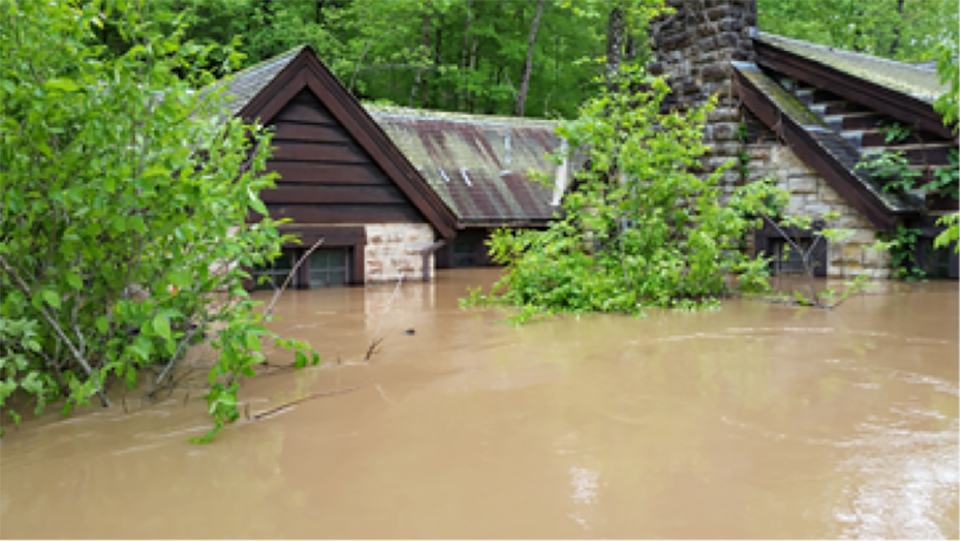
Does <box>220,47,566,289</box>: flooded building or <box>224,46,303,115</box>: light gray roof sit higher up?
<box>224,46,303,115</box>: light gray roof

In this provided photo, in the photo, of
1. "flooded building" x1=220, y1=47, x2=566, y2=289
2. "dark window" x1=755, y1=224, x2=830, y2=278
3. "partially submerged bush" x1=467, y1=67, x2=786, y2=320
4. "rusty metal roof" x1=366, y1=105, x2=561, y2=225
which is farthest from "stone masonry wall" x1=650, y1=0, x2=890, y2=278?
"flooded building" x1=220, y1=47, x2=566, y2=289

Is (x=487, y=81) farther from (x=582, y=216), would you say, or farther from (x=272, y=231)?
(x=272, y=231)

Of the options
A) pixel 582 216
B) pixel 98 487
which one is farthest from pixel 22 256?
pixel 582 216

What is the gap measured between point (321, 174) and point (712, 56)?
698cm

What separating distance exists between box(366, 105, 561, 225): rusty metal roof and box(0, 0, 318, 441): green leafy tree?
11.0m

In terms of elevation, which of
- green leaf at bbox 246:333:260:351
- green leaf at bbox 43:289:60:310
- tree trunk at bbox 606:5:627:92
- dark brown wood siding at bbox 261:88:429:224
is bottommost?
green leaf at bbox 246:333:260:351

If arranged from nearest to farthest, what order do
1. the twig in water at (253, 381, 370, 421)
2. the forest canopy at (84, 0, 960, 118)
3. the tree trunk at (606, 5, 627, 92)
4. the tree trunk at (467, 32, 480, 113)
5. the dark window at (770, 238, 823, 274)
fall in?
the twig in water at (253, 381, 370, 421), the dark window at (770, 238, 823, 274), the tree trunk at (606, 5, 627, 92), the forest canopy at (84, 0, 960, 118), the tree trunk at (467, 32, 480, 113)

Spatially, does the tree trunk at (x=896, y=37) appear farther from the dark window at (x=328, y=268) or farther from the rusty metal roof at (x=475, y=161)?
the dark window at (x=328, y=268)

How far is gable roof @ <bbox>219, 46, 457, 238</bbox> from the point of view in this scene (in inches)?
458

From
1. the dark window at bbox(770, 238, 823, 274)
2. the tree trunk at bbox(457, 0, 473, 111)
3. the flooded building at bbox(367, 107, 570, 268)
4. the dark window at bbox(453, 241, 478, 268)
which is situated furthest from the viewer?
the tree trunk at bbox(457, 0, 473, 111)

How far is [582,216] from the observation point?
9.57 meters

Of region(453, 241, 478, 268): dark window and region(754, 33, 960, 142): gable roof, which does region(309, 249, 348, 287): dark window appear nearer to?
region(453, 241, 478, 268): dark window

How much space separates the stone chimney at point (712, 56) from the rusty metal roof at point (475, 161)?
12.0 ft

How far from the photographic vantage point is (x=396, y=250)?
13469 millimetres
